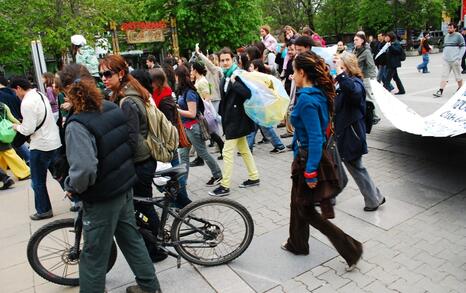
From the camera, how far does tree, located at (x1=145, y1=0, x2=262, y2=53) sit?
62.2 ft

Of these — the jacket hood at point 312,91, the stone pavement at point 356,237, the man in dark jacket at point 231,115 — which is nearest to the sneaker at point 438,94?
the stone pavement at point 356,237

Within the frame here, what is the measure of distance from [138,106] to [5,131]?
4.58 m

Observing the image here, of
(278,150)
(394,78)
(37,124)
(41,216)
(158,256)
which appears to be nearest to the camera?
(158,256)

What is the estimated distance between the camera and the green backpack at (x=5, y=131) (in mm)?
6848

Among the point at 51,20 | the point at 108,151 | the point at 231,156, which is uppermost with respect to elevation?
the point at 51,20

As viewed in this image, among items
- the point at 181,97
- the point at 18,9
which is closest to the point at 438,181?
the point at 181,97

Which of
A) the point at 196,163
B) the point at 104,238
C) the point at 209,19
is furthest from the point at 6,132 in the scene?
the point at 209,19

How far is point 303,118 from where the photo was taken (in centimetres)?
318

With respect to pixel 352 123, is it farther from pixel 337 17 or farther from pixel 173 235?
pixel 337 17

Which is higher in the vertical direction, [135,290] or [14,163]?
[14,163]

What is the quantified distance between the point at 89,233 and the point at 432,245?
2.97 meters

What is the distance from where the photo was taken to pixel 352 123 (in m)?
4.20

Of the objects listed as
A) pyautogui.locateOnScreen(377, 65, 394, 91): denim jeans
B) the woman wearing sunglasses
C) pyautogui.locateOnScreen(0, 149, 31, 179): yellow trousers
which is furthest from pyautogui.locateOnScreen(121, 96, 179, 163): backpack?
pyautogui.locateOnScreen(377, 65, 394, 91): denim jeans

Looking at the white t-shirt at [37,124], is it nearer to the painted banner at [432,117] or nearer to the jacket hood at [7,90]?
the jacket hood at [7,90]
